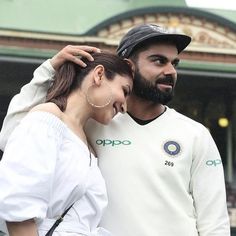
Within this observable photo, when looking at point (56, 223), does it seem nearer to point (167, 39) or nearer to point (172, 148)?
point (172, 148)

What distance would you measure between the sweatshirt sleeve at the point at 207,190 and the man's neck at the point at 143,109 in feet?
0.66

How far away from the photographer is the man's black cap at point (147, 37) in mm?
2064

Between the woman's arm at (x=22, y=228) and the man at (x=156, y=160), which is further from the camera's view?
the man at (x=156, y=160)

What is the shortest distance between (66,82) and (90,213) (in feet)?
1.40

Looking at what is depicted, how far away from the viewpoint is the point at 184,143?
2.06 metres

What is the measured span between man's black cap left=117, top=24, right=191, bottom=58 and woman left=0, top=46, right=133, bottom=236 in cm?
21

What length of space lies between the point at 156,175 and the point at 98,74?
17.4 inches

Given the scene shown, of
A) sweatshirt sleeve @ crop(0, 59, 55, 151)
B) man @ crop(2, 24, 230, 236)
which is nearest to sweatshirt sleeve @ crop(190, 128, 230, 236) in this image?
man @ crop(2, 24, 230, 236)

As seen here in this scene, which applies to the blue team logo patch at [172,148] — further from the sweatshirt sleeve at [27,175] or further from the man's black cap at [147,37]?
the sweatshirt sleeve at [27,175]

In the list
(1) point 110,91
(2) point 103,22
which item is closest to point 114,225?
(1) point 110,91

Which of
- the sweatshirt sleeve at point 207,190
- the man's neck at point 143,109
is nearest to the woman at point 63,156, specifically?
the man's neck at point 143,109

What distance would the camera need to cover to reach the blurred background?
23.8ft

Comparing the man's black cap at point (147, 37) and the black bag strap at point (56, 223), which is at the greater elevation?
the man's black cap at point (147, 37)

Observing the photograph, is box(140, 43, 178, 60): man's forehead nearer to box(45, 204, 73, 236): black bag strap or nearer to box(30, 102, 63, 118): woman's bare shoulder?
box(30, 102, 63, 118): woman's bare shoulder
